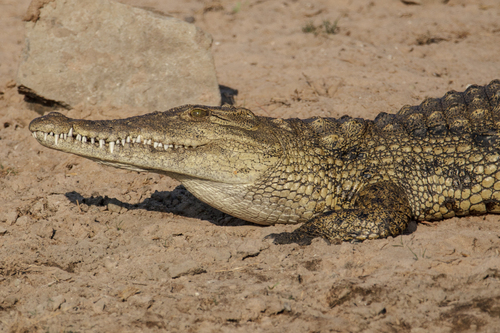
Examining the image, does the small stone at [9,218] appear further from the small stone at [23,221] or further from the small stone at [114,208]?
the small stone at [114,208]

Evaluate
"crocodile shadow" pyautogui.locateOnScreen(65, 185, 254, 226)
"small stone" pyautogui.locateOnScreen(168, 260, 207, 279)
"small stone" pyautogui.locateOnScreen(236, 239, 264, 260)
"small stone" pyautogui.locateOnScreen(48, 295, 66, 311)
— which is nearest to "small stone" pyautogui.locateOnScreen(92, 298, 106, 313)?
"small stone" pyautogui.locateOnScreen(48, 295, 66, 311)

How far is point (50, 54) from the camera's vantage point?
6484mm

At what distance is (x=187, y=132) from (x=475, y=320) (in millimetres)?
2612

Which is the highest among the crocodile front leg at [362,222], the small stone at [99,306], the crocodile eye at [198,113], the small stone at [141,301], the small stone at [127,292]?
the crocodile eye at [198,113]

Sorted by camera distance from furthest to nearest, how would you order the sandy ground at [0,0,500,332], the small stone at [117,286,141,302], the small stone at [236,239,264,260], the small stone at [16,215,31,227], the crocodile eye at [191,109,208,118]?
the small stone at [16,215,31,227] → the crocodile eye at [191,109,208,118] → the small stone at [236,239,264,260] → the small stone at [117,286,141,302] → the sandy ground at [0,0,500,332]

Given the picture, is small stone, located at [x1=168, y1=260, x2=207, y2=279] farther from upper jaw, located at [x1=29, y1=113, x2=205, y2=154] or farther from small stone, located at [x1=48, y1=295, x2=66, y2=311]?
upper jaw, located at [x1=29, y1=113, x2=205, y2=154]

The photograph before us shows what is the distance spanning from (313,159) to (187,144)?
1.15 metres

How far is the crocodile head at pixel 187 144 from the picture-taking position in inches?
156

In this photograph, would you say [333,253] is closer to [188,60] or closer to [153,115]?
[153,115]

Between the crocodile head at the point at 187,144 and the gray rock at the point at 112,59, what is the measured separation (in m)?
2.27

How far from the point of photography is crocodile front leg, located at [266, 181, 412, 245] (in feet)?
12.5

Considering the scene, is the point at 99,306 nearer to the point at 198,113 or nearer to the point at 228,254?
the point at 228,254

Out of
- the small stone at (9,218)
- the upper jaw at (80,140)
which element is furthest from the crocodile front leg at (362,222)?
the small stone at (9,218)

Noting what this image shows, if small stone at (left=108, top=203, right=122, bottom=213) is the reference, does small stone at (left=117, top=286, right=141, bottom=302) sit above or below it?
above
